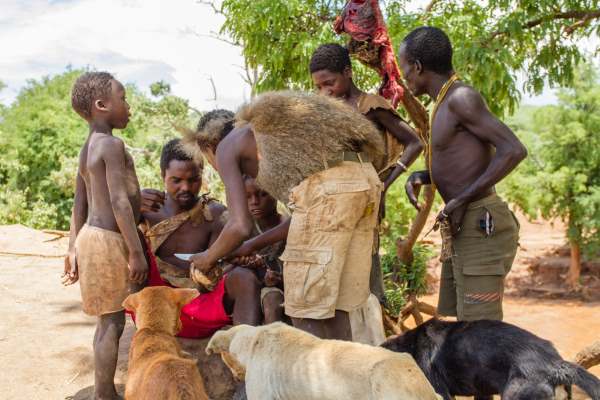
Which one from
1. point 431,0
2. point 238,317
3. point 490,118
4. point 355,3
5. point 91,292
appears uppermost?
point 431,0

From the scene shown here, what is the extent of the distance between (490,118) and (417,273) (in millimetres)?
4384

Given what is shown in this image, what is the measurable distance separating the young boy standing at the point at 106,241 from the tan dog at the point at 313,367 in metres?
0.94

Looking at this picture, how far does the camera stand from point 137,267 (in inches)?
139

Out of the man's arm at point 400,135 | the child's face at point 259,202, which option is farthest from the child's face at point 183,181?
the man's arm at point 400,135

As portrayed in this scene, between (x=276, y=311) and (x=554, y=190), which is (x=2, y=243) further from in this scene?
(x=554, y=190)

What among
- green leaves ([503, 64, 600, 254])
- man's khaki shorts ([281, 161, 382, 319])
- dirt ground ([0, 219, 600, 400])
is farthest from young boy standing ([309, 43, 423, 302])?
green leaves ([503, 64, 600, 254])

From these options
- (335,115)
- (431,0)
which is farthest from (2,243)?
(335,115)

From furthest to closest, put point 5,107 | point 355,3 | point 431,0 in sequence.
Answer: point 5,107 < point 431,0 < point 355,3

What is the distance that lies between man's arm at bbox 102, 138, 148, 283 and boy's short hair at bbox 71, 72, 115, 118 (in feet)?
1.28

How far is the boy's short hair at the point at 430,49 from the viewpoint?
339cm

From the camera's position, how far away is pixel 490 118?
314 centimetres

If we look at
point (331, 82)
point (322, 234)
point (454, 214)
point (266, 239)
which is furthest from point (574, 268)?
point (322, 234)

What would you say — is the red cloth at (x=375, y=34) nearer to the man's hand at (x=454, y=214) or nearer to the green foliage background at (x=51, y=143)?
the man's hand at (x=454, y=214)

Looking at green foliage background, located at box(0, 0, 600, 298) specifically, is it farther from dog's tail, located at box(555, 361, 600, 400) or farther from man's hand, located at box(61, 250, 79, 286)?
dog's tail, located at box(555, 361, 600, 400)
